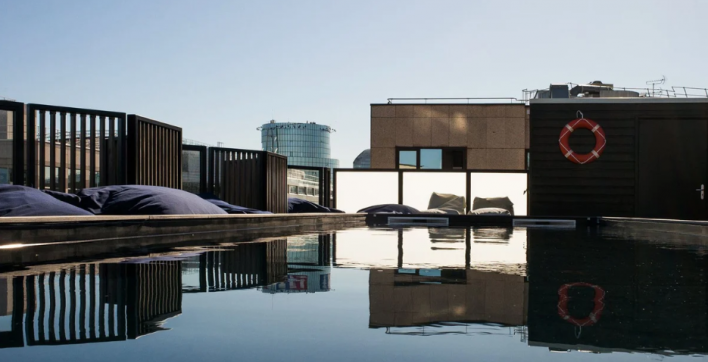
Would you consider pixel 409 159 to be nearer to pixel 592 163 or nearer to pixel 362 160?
pixel 592 163

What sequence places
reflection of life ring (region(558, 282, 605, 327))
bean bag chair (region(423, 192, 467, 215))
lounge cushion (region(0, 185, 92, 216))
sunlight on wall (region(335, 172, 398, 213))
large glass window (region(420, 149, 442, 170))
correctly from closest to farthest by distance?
1. reflection of life ring (region(558, 282, 605, 327))
2. lounge cushion (region(0, 185, 92, 216))
3. bean bag chair (region(423, 192, 467, 215))
4. sunlight on wall (region(335, 172, 398, 213))
5. large glass window (region(420, 149, 442, 170))

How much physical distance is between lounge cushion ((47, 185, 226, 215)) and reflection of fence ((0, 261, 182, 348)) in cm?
277

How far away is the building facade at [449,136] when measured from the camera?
21.4 metres

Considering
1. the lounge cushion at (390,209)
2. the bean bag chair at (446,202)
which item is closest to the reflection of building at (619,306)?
the lounge cushion at (390,209)

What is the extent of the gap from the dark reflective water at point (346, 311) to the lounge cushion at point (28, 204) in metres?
1.63

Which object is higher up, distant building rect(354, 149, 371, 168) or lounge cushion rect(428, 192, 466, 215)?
distant building rect(354, 149, 371, 168)

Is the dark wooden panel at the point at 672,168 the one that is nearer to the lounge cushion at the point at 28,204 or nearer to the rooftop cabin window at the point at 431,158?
the rooftop cabin window at the point at 431,158

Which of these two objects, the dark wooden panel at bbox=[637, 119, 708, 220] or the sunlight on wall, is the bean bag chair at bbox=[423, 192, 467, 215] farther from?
the dark wooden panel at bbox=[637, 119, 708, 220]

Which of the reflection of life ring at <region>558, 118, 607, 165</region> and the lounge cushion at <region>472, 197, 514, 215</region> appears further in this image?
the lounge cushion at <region>472, 197, 514, 215</region>

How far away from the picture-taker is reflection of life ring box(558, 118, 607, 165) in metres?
14.0

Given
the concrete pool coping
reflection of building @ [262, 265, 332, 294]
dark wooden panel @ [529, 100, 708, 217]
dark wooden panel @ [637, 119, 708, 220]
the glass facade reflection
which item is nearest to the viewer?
reflection of building @ [262, 265, 332, 294]

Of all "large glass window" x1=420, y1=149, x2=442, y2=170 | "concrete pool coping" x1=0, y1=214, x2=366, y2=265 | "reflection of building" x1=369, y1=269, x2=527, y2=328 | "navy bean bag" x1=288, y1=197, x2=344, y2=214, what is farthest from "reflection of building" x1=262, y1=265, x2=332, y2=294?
"large glass window" x1=420, y1=149, x2=442, y2=170

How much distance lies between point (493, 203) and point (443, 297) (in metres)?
13.2

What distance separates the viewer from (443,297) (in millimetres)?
2072
